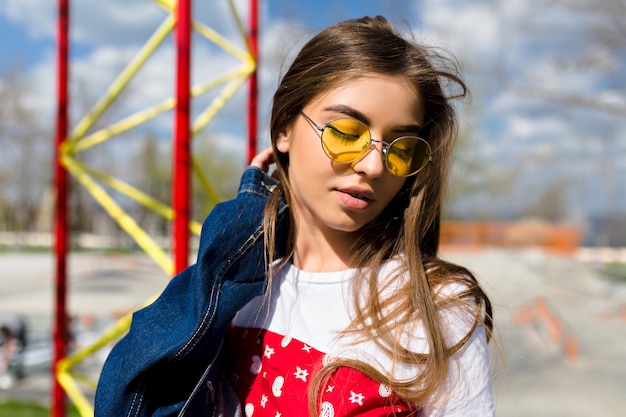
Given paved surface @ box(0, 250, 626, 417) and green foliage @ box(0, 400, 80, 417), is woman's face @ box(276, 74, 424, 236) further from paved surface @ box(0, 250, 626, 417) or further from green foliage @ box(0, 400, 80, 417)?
green foliage @ box(0, 400, 80, 417)

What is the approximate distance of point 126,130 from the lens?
87.9 inches

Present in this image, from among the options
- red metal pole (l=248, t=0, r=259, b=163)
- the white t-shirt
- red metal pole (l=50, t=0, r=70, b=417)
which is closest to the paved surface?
the white t-shirt

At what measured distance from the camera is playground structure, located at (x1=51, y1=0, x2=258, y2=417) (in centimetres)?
188

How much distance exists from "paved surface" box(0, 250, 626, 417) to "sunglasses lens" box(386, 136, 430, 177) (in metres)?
0.27

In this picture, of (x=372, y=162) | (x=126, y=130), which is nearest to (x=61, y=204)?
(x=126, y=130)

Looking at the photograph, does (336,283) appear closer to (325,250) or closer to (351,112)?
(325,250)

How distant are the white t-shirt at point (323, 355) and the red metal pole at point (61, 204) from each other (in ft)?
→ 4.99

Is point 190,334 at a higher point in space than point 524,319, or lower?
higher

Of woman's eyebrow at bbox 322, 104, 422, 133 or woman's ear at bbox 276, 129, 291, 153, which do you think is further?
woman's ear at bbox 276, 129, 291, 153

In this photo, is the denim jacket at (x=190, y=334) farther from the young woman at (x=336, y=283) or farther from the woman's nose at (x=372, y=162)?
the woman's nose at (x=372, y=162)

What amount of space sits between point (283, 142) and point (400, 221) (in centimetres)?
28

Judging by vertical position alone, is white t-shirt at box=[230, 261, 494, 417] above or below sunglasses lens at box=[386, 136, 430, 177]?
below

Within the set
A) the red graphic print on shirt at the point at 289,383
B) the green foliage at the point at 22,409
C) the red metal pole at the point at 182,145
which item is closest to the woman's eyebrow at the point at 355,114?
the red graphic print on shirt at the point at 289,383

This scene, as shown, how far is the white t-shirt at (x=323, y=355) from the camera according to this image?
0.95 m
